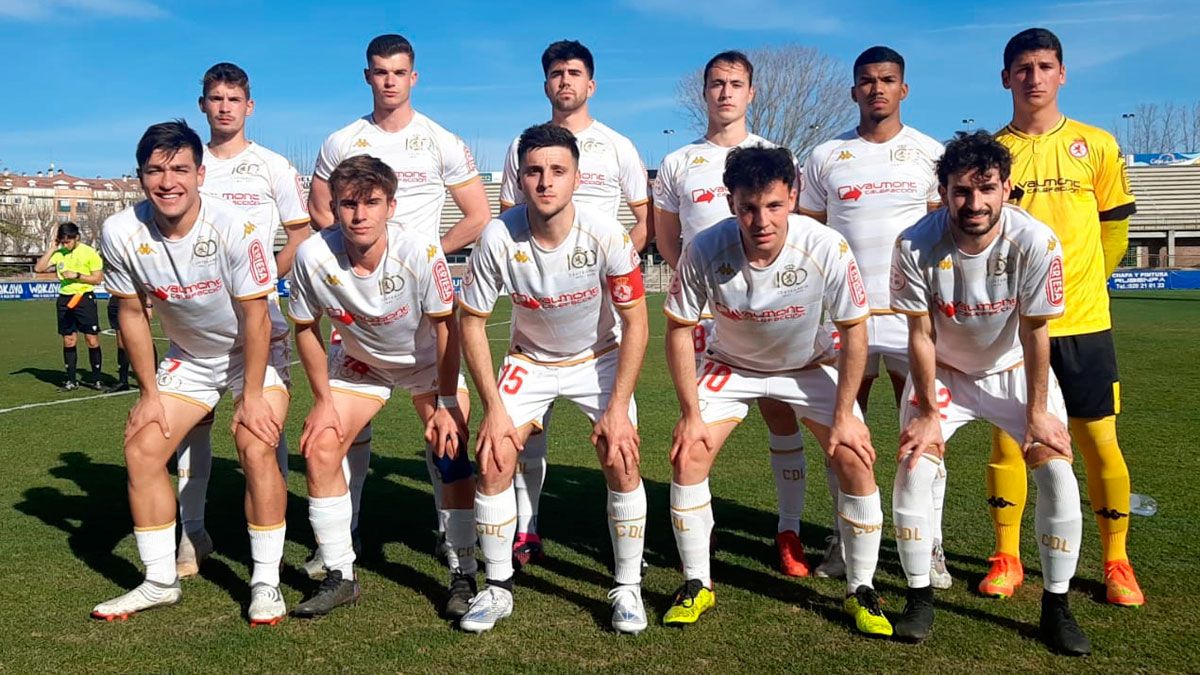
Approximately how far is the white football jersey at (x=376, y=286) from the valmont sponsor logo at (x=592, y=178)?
1.21 m

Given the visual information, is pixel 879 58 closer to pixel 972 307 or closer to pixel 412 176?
pixel 972 307

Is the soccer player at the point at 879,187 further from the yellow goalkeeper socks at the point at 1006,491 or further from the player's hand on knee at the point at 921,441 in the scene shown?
the player's hand on knee at the point at 921,441

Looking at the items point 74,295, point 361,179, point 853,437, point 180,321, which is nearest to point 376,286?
point 361,179

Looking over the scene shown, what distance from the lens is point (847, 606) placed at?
422 centimetres

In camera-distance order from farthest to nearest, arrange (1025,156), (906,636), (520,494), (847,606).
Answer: (520,494) < (1025,156) < (847,606) < (906,636)

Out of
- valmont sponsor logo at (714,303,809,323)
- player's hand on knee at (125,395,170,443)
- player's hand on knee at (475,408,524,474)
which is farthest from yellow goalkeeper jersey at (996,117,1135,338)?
player's hand on knee at (125,395,170,443)

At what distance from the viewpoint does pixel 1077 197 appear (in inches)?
177

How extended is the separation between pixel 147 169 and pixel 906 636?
12.9 ft

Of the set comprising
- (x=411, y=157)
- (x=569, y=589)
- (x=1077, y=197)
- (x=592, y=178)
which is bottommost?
(x=569, y=589)

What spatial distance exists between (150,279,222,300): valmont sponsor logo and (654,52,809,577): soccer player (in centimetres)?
231

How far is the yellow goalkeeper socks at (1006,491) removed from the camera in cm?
465

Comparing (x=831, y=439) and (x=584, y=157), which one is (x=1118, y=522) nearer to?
(x=831, y=439)

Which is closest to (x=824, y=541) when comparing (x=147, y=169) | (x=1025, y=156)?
(x=1025, y=156)

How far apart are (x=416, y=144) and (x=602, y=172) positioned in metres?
1.08
